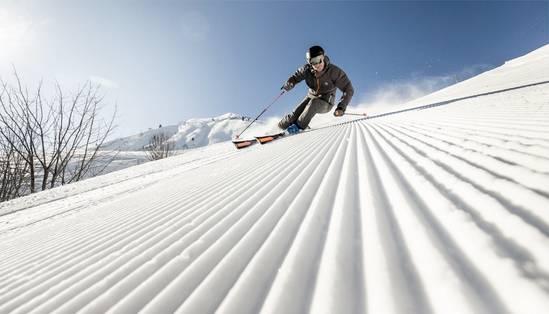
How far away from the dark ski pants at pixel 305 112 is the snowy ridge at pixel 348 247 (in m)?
4.30

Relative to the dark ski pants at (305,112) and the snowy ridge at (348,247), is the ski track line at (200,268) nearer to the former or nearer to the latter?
the snowy ridge at (348,247)

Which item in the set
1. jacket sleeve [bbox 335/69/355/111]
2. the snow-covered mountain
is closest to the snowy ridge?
jacket sleeve [bbox 335/69/355/111]

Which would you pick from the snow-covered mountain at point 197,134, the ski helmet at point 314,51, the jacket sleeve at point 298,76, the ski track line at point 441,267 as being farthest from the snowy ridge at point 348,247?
the snow-covered mountain at point 197,134

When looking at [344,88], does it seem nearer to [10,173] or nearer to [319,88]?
[319,88]

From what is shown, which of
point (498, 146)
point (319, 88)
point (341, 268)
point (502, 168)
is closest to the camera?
point (341, 268)

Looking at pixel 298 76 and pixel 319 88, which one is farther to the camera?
pixel 298 76

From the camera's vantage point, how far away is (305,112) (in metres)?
5.79

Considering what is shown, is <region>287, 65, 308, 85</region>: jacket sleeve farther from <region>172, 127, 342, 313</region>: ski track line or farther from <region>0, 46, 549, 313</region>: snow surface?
<region>172, 127, 342, 313</region>: ski track line

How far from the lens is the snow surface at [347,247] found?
1.51ft

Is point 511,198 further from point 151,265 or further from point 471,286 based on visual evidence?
point 151,265

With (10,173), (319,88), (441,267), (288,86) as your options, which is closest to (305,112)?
(319,88)

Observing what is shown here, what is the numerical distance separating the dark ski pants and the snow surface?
13.9ft

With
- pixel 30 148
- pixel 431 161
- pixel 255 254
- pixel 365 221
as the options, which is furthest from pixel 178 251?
pixel 30 148

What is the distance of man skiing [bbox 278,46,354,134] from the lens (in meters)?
5.68
